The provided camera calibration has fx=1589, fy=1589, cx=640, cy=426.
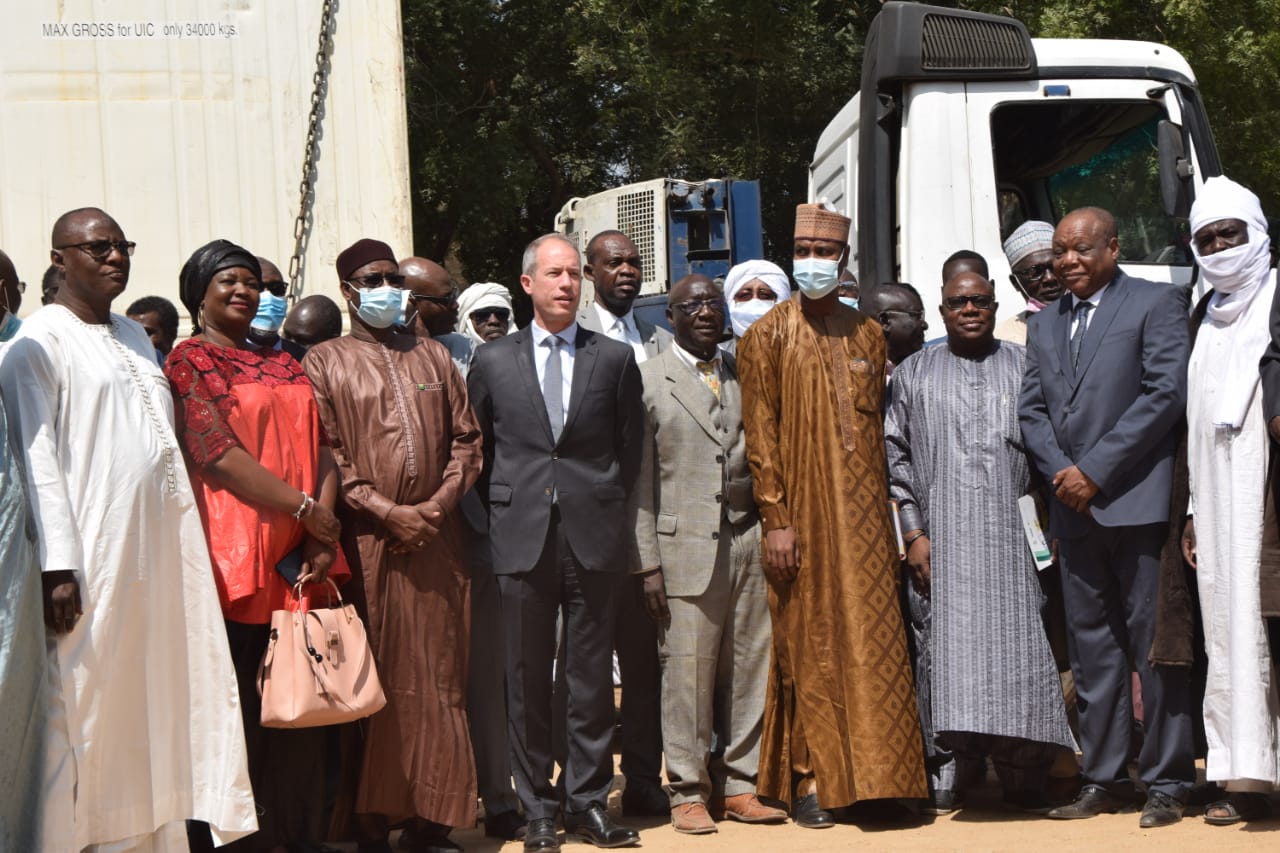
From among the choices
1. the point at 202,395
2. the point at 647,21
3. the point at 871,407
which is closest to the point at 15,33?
the point at 202,395

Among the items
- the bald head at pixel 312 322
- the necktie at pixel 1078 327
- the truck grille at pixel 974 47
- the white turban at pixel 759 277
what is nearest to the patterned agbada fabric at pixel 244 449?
the bald head at pixel 312 322

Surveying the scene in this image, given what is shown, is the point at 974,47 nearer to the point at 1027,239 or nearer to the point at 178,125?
the point at 1027,239

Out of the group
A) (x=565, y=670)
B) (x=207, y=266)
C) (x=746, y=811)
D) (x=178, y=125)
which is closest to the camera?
(x=207, y=266)

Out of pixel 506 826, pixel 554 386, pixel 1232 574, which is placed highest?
pixel 554 386

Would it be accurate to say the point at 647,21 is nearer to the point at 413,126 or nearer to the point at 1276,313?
the point at 413,126

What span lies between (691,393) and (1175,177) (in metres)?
3.30

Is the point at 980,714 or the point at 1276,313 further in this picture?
the point at 980,714

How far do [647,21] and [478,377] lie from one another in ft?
36.2

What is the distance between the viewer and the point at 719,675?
5867mm

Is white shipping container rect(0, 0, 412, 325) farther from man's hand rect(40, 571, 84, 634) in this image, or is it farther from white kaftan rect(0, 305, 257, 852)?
man's hand rect(40, 571, 84, 634)

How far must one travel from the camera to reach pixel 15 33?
7051 millimetres

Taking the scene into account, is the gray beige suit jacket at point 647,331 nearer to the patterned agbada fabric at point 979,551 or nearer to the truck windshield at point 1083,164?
the patterned agbada fabric at point 979,551

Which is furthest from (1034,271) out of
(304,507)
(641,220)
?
(641,220)

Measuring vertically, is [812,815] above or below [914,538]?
below
